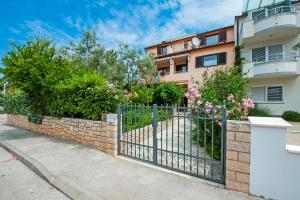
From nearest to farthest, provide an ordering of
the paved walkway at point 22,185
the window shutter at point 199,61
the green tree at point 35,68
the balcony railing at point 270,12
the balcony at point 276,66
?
1. the paved walkway at point 22,185
2. the green tree at point 35,68
3. the balcony at point 276,66
4. the balcony railing at point 270,12
5. the window shutter at point 199,61

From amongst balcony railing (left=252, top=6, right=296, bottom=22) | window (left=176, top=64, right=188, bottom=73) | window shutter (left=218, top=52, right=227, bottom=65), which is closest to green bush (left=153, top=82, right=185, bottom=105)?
window shutter (left=218, top=52, right=227, bottom=65)

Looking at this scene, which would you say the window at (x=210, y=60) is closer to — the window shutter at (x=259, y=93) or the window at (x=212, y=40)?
the window at (x=212, y=40)

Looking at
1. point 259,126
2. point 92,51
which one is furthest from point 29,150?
point 92,51

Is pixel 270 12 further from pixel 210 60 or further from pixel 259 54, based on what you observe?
pixel 210 60

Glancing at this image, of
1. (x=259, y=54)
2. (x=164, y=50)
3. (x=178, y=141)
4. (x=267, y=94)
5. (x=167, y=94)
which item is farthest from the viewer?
(x=164, y=50)

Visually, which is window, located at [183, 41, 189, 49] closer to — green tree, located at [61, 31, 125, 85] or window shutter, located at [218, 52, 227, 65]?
window shutter, located at [218, 52, 227, 65]

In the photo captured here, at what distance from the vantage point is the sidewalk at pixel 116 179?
3.58 metres

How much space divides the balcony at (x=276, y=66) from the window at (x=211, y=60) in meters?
3.93

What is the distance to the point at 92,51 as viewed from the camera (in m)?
20.7

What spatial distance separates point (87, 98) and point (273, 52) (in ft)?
53.8

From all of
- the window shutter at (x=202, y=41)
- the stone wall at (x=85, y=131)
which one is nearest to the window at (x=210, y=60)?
the window shutter at (x=202, y=41)

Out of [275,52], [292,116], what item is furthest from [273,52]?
[292,116]

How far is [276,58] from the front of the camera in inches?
627

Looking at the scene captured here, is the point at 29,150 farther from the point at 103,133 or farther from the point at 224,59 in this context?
the point at 224,59
